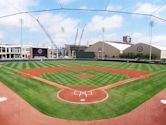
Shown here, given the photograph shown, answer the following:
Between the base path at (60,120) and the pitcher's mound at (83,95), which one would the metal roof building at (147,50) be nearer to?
the pitcher's mound at (83,95)

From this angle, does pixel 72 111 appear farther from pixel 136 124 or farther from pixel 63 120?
pixel 136 124

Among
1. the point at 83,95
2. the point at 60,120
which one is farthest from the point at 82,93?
the point at 60,120

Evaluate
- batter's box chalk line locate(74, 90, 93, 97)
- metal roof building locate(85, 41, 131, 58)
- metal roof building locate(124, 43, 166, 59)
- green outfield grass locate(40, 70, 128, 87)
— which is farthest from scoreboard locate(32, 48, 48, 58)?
batter's box chalk line locate(74, 90, 93, 97)

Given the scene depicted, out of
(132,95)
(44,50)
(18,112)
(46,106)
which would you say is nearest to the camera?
(18,112)

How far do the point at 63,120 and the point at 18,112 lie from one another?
310 cm

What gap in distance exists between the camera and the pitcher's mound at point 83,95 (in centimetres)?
1427

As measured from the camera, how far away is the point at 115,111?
12.2 meters

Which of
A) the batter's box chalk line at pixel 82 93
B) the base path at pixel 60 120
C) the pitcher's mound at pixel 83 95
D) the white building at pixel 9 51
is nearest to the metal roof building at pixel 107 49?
the white building at pixel 9 51

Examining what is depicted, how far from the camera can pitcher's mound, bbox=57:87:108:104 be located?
46.8ft

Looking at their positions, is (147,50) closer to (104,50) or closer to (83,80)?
(104,50)

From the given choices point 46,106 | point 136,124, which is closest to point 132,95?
point 136,124

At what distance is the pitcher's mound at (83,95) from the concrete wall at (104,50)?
5986 cm

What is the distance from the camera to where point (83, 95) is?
51.5 ft

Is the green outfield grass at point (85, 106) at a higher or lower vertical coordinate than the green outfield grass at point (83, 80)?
lower
